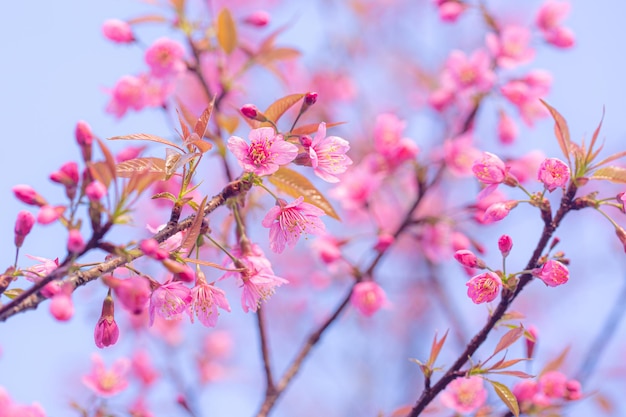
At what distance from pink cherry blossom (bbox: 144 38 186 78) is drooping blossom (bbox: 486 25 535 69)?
1590mm

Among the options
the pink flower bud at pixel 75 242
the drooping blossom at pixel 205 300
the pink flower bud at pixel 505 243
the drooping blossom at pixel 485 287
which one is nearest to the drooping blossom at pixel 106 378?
the drooping blossom at pixel 205 300

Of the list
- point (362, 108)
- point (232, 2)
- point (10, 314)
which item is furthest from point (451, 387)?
point (232, 2)

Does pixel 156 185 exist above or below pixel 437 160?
below

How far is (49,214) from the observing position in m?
1.39

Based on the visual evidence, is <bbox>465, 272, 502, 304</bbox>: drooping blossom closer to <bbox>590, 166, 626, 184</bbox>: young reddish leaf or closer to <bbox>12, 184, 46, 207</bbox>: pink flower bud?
<bbox>590, 166, 626, 184</bbox>: young reddish leaf

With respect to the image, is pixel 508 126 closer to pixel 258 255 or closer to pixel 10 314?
pixel 258 255

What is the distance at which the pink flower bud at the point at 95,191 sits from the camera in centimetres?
136

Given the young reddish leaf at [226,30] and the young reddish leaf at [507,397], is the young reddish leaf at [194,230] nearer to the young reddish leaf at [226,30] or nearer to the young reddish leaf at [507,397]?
the young reddish leaf at [507,397]

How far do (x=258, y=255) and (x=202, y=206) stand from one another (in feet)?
1.42

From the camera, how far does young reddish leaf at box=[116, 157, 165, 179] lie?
1.63 metres

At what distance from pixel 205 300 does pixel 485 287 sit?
81 centimetres

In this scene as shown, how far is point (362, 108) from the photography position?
643 cm

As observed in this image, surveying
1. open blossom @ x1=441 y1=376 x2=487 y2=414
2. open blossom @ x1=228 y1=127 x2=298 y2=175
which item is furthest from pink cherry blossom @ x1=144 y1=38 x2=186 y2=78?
open blossom @ x1=441 y1=376 x2=487 y2=414

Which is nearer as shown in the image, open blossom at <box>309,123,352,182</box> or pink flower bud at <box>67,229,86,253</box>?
pink flower bud at <box>67,229,86,253</box>
